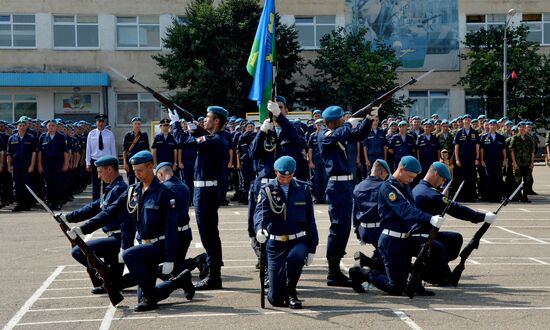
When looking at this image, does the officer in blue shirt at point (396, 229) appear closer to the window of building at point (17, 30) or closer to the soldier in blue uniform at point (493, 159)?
the soldier in blue uniform at point (493, 159)

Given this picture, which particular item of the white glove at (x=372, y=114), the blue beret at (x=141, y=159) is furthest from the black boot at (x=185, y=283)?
the white glove at (x=372, y=114)

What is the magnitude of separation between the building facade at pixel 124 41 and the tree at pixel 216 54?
5.00m

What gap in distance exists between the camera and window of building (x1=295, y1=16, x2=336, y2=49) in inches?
1807

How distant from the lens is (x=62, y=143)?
21.3 meters

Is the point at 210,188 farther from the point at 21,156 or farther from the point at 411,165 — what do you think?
the point at 21,156

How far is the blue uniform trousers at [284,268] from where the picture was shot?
946 centimetres

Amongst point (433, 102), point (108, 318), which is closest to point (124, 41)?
point (433, 102)

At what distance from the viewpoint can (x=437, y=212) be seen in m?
10.6

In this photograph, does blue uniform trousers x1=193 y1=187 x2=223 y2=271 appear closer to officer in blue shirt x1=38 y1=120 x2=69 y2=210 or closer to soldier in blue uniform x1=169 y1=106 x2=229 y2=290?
soldier in blue uniform x1=169 y1=106 x2=229 y2=290

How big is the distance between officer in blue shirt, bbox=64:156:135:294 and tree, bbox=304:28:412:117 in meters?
31.0

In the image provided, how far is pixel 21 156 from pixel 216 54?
66.2 ft

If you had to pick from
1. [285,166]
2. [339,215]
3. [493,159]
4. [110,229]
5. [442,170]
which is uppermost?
[285,166]

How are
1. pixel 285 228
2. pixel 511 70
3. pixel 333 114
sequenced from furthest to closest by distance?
pixel 511 70 < pixel 333 114 < pixel 285 228

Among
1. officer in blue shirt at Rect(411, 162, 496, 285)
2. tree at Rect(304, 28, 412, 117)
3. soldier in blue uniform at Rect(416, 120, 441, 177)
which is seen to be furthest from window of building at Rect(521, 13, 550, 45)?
officer in blue shirt at Rect(411, 162, 496, 285)
